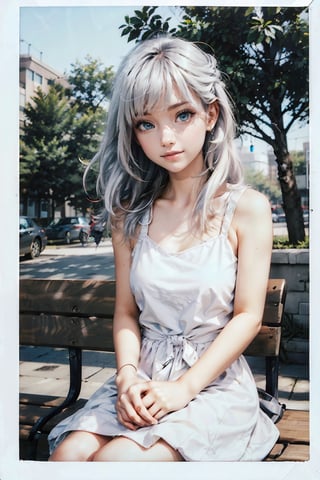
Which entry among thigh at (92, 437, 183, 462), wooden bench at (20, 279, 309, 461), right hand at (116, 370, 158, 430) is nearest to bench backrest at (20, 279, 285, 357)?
wooden bench at (20, 279, 309, 461)

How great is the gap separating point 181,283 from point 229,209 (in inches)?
11.3

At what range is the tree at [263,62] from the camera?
70.7 inches

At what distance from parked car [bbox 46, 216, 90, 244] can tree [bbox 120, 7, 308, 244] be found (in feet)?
2.16

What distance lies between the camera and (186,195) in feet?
6.02

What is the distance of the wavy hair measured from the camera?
1.63 meters

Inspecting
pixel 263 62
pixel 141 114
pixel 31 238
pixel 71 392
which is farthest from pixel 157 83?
pixel 71 392

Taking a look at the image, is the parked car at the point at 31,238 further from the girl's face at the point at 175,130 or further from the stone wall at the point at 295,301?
the stone wall at the point at 295,301

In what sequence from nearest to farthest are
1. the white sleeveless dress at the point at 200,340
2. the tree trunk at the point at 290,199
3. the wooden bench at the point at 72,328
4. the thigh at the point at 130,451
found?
the thigh at the point at 130,451
the white sleeveless dress at the point at 200,340
the tree trunk at the point at 290,199
the wooden bench at the point at 72,328

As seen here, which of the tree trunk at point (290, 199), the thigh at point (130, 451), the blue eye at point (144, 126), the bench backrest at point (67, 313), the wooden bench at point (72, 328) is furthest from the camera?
the bench backrest at point (67, 313)

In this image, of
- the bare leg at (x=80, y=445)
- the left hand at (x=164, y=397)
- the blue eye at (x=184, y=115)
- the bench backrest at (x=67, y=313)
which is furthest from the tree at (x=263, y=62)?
the bare leg at (x=80, y=445)

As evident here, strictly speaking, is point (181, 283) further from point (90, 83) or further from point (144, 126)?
point (90, 83)

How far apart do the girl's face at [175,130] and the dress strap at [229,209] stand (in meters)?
0.18

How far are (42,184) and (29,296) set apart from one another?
1.50 feet

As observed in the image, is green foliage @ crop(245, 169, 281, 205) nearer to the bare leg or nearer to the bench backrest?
the bench backrest
